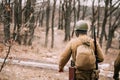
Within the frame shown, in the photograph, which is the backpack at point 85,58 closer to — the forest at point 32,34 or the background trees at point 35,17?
the forest at point 32,34

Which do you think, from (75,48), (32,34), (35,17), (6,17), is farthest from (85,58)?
(35,17)

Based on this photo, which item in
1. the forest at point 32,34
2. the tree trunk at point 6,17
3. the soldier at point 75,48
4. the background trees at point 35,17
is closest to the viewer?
the soldier at point 75,48

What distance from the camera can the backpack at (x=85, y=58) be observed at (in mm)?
5932

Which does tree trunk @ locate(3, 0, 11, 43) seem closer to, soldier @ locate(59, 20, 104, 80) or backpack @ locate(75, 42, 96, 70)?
soldier @ locate(59, 20, 104, 80)

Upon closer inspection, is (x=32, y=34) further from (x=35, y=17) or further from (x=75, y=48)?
(x=75, y=48)

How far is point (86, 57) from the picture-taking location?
19.5 ft

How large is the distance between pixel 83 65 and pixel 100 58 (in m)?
0.49

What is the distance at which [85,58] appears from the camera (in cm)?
593

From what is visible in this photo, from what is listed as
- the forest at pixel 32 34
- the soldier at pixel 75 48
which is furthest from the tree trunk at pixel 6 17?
the soldier at pixel 75 48

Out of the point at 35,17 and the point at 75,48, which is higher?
the point at 75,48

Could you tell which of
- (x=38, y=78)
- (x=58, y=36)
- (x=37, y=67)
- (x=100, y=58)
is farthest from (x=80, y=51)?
(x=58, y=36)

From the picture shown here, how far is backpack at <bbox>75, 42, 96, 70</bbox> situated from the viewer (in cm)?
593

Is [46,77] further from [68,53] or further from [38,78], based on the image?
[68,53]

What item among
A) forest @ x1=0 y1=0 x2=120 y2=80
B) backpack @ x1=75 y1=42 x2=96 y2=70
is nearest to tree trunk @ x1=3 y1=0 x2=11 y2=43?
forest @ x1=0 y1=0 x2=120 y2=80
